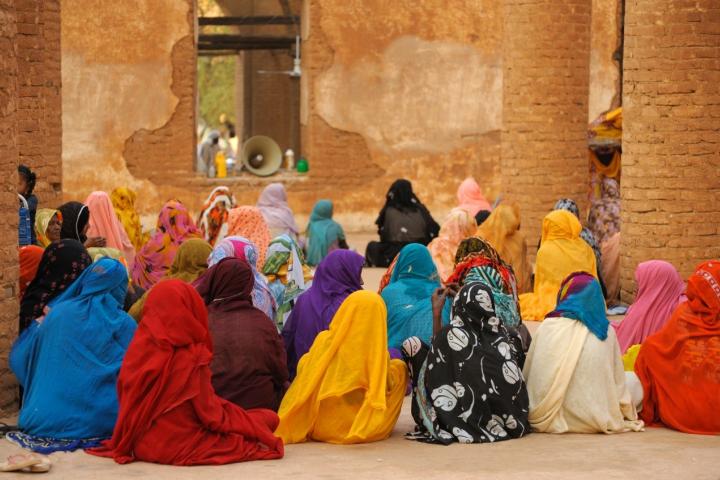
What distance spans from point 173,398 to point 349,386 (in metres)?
0.89

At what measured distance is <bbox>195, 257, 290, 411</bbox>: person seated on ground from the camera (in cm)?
641

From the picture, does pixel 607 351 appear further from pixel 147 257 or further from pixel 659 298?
pixel 147 257

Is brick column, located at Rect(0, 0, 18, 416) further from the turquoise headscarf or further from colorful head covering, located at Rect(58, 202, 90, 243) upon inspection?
the turquoise headscarf

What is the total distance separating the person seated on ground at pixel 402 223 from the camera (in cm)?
1365

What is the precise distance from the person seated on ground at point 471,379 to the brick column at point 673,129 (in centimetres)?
429

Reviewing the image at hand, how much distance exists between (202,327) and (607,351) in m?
2.05

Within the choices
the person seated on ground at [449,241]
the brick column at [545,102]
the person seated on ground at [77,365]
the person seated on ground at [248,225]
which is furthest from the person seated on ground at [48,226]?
the brick column at [545,102]

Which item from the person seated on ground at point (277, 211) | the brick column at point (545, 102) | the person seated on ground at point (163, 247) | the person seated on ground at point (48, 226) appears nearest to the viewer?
the person seated on ground at point (48, 226)

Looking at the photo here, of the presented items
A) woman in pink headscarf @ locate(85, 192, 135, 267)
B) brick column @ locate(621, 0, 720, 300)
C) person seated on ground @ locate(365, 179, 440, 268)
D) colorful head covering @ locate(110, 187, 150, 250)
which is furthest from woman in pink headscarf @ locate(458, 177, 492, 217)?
woman in pink headscarf @ locate(85, 192, 135, 267)

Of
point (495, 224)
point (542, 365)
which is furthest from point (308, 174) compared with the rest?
point (542, 365)

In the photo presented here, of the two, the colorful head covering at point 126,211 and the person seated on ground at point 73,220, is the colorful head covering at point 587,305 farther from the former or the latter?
the colorful head covering at point 126,211

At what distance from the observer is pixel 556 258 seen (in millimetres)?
10234

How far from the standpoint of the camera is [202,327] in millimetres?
5887

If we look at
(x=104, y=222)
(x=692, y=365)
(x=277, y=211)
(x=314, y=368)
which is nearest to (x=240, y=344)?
(x=314, y=368)
